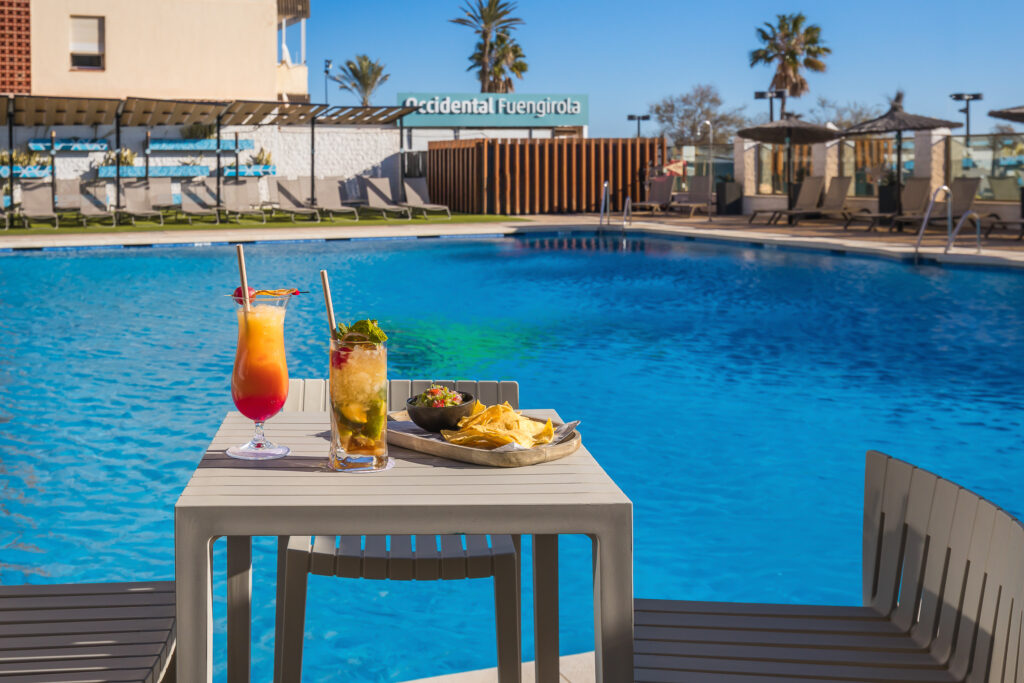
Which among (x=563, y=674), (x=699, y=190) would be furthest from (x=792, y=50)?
(x=563, y=674)

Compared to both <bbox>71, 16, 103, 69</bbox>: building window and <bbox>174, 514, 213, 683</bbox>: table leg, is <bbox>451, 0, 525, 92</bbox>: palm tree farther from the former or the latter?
<bbox>174, 514, 213, 683</bbox>: table leg

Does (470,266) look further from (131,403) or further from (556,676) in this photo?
(556,676)

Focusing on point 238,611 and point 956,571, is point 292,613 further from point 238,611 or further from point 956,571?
point 956,571

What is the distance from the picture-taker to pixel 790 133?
69.8 ft

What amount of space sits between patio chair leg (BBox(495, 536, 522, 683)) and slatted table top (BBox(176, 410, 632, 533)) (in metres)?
0.56

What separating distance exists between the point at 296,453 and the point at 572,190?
957 inches

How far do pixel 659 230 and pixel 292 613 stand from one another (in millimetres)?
17359

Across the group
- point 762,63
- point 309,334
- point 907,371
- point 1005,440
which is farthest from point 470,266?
point 762,63

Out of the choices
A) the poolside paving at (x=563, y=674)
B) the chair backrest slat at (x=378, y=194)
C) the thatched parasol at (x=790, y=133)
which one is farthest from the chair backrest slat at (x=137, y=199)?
the poolside paving at (x=563, y=674)

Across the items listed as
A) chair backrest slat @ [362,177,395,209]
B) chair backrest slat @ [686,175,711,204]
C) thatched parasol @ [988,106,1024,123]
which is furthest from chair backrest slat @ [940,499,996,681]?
chair backrest slat @ [686,175,711,204]

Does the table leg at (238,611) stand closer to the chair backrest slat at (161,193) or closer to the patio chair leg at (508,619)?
the patio chair leg at (508,619)

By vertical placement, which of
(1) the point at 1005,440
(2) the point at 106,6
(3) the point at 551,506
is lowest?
(1) the point at 1005,440

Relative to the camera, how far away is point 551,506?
1.64m

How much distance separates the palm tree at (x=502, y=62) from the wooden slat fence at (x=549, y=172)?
1939 centimetres
